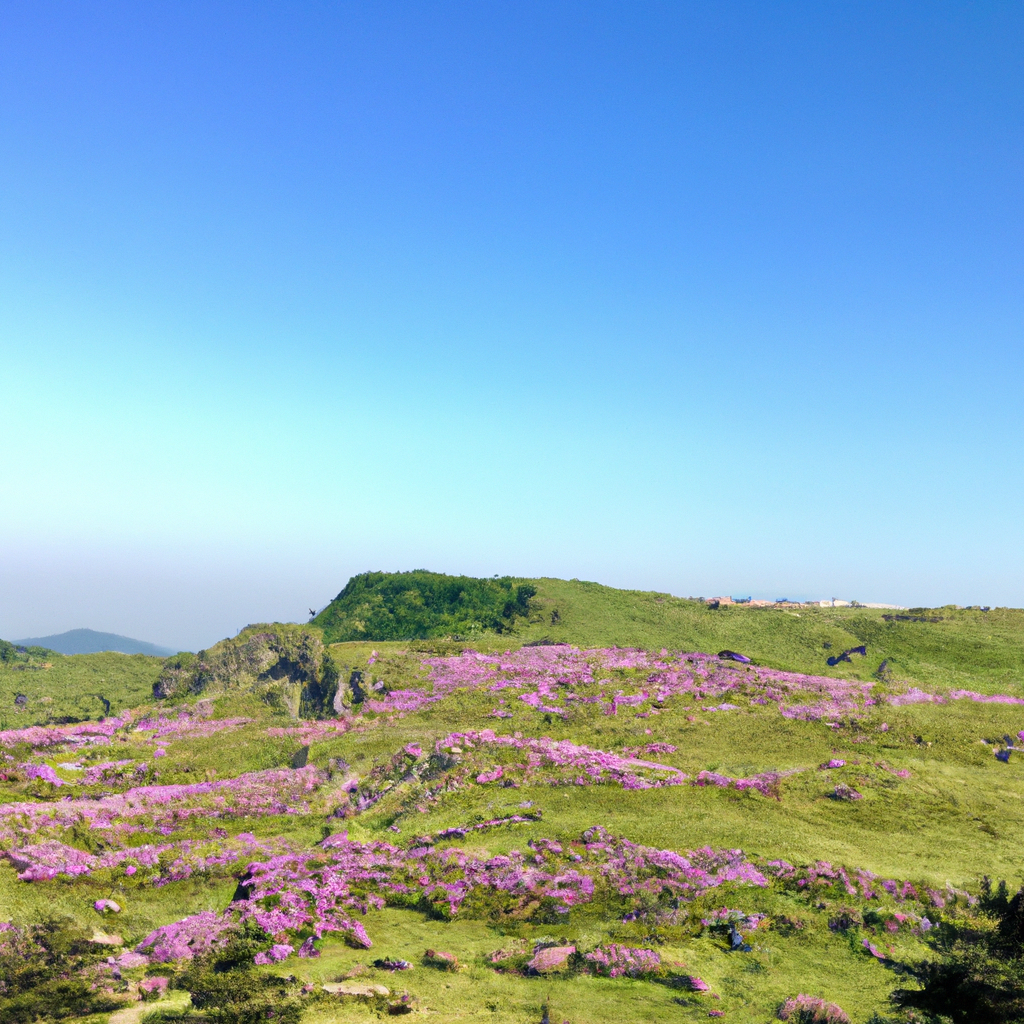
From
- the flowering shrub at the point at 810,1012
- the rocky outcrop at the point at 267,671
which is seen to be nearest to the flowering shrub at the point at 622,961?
the flowering shrub at the point at 810,1012

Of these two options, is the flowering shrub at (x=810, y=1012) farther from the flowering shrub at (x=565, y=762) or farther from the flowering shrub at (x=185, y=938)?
the flowering shrub at (x=565, y=762)

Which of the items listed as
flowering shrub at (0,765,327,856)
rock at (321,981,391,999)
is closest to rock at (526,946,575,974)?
rock at (321,981,391,999)

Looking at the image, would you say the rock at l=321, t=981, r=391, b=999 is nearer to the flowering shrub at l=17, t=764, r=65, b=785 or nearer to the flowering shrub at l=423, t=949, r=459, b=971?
the flowering shrub at l=423, t=949, r=459, b=971

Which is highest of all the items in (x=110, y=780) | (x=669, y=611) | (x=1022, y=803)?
(x=669, y=611)

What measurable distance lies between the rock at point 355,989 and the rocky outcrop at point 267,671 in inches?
988

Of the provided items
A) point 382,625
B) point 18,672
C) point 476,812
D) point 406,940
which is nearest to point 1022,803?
point 476,812

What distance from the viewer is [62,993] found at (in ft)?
43.5

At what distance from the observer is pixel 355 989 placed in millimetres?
13250

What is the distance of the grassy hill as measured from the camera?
14.0 meters

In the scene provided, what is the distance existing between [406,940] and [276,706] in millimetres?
23711

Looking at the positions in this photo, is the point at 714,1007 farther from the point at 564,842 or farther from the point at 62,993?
the point at 62,993

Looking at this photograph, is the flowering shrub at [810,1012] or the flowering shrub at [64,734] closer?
the flowering shrub at [810,1012]

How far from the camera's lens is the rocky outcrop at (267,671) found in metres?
38.5

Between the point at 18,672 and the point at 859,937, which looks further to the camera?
the point at 18,672
